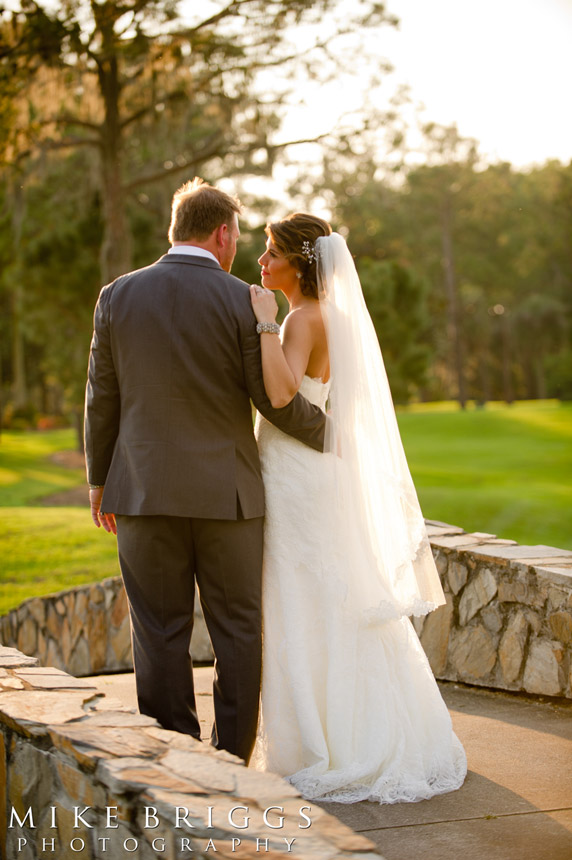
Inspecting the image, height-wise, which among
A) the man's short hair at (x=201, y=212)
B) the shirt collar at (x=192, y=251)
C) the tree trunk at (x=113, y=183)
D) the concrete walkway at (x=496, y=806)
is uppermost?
the tree trunk at (x=113, y=183)

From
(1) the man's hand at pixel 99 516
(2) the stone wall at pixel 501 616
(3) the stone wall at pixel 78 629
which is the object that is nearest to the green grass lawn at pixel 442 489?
(3) the stone wall at pixel 78 629

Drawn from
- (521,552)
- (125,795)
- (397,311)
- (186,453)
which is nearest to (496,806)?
(125,795)

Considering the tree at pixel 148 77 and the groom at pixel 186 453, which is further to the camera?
the tree at pixel 148 77

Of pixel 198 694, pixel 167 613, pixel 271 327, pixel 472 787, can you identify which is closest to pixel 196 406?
pixel 271 327

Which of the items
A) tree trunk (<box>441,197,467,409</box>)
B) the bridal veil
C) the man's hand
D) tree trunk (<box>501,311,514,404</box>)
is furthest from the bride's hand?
tree trunk (<box>501,311,514,404</box>)

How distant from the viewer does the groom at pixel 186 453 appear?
3055 mm

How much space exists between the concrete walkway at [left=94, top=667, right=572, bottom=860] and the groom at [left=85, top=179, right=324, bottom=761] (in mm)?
621

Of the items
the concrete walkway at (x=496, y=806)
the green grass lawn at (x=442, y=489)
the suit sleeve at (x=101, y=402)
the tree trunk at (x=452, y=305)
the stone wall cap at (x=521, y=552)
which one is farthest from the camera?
the tree trunk at (x=452, y=305)

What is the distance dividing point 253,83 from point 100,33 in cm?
214

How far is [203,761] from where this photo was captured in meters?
2.39

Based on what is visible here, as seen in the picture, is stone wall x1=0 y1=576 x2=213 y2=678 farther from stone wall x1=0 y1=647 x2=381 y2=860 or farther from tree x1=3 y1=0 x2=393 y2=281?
tree x1=3 y1=0 x2=393 y2=281

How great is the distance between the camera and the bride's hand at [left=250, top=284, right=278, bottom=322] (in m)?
3.13

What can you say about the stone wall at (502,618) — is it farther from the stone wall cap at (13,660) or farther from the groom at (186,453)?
the stone wall cap at (13,660)

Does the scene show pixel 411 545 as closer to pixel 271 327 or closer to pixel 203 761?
pixel 271 327
